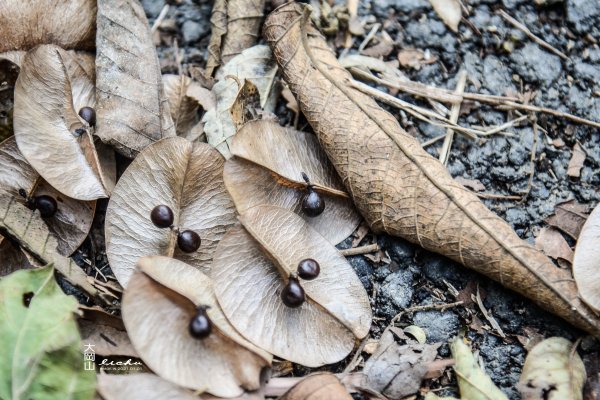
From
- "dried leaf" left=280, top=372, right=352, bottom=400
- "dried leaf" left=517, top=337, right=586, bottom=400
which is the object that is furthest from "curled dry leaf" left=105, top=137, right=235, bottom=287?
"dried leaf" left=517, top=337, right=586, bottom=400

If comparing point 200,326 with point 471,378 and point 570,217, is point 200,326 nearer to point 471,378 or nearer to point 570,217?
point 471,378

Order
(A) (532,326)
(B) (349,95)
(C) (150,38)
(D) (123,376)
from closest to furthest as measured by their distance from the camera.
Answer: (D) (123,376), (A) (532,326), (B) (349,95), (C) (150,38)

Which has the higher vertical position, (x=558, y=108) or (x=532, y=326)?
(x=558, y=108)

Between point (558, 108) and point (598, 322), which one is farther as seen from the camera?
point (558, 108)

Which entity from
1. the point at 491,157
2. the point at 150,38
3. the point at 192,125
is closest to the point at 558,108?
the point at 491,157

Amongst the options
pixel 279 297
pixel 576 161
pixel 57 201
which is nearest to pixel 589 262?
pixel 576 161

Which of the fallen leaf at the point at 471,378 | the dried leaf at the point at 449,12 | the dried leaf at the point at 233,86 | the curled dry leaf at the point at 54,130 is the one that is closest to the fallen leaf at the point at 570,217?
the fallen leaf at the point at 471,378

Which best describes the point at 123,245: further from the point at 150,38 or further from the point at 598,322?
the point at 598,322
